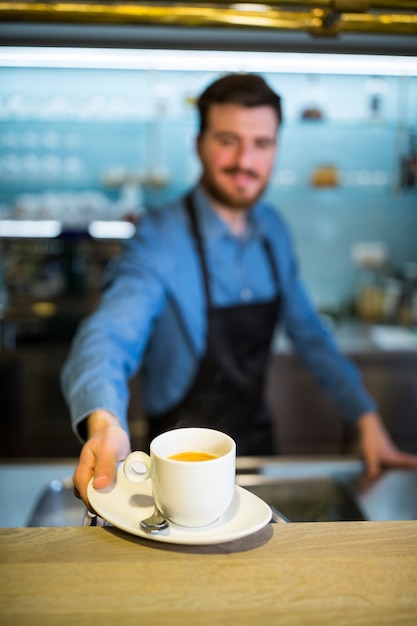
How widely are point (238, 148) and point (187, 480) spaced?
3.68 feet

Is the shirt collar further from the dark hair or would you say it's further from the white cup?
the white cup

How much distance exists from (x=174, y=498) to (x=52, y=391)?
2632 millimetres

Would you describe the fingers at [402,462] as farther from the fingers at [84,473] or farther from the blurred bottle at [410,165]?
the blurred bottle at [410,165]

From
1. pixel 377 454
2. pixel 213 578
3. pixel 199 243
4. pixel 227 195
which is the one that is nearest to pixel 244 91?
pixel 227 195

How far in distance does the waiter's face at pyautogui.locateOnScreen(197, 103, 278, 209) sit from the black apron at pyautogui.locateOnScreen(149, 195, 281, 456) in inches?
6.2

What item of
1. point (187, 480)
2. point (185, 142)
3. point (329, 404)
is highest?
point (185, 142)

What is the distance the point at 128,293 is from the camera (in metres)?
1.45

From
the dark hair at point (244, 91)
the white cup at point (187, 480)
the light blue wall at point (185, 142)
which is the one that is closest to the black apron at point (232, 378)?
the dark hair at point (244, 91)

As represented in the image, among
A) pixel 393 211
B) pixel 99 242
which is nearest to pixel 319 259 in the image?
pixel 393 211

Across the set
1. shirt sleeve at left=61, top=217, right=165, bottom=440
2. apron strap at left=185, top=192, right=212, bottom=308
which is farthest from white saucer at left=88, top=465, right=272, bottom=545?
apron strap at left=185, top=192, right=212, bottom=308

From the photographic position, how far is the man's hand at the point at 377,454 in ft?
4.83

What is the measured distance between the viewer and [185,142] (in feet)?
11.9

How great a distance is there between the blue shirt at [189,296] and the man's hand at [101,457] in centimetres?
39

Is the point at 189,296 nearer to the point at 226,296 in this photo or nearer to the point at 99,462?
the point at 226,296
